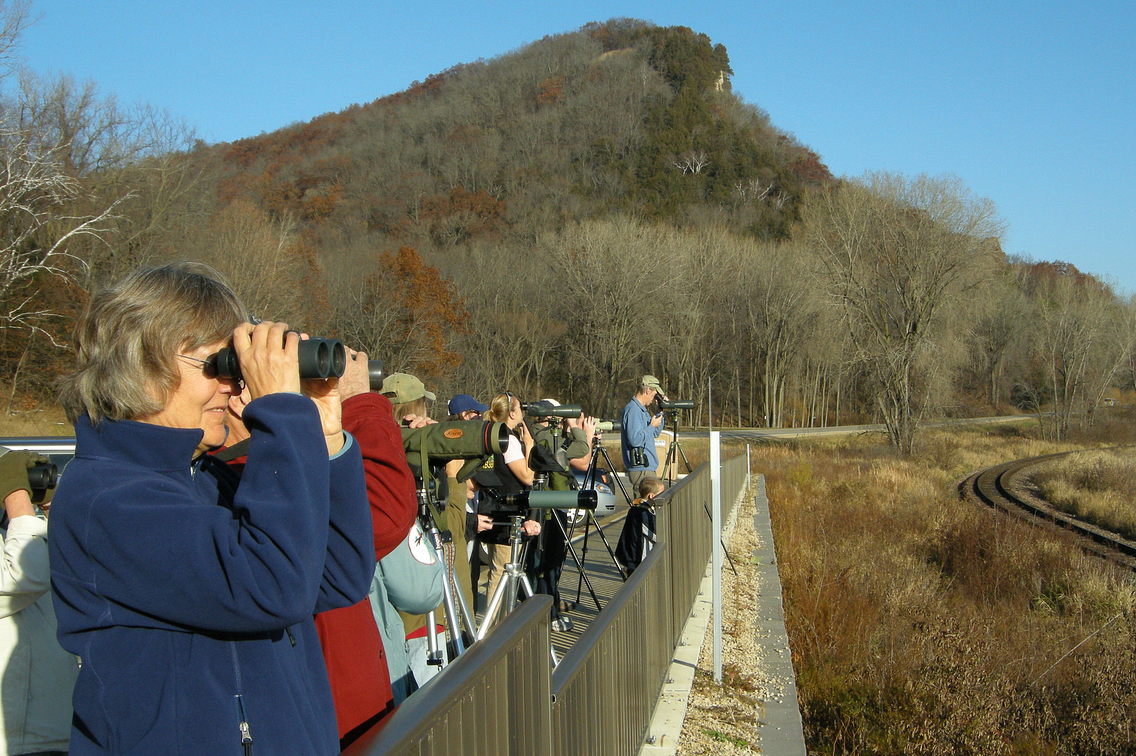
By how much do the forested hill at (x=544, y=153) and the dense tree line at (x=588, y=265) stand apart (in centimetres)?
56

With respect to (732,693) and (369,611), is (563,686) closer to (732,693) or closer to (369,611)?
(369,611)

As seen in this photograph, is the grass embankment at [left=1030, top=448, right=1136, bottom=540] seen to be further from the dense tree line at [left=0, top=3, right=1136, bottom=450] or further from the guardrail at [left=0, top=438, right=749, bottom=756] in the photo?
the guardrail at [left=0, top=438, right=749, bottom=756]

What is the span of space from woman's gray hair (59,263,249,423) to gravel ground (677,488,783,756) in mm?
3833

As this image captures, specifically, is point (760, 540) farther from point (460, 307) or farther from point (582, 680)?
point (460, 307)

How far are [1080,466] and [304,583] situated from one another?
1209 inches

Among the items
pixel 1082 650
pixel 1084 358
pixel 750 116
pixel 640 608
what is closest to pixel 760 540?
pixel 1082 650

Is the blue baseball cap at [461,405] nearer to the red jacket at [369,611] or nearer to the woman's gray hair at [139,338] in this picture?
the red jacket at [369,611]

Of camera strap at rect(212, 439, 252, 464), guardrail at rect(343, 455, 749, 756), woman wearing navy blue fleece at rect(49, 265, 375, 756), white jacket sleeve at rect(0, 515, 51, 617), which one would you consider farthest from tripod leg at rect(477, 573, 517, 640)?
woman wearing navy blue fleece at rect(49, 265, 375, 756)

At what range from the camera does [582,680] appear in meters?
2.98

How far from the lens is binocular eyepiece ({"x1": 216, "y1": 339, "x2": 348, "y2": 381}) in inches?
68.9

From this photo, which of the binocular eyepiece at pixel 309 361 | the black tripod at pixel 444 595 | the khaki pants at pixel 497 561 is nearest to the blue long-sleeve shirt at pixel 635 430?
the khaki pants at pixel 497 561

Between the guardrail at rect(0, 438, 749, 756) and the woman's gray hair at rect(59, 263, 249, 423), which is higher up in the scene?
the woman's gray hair at rect(59, 263, 249, 423)

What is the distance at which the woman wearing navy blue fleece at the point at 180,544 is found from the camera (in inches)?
59.0

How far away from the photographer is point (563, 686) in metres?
2.64
